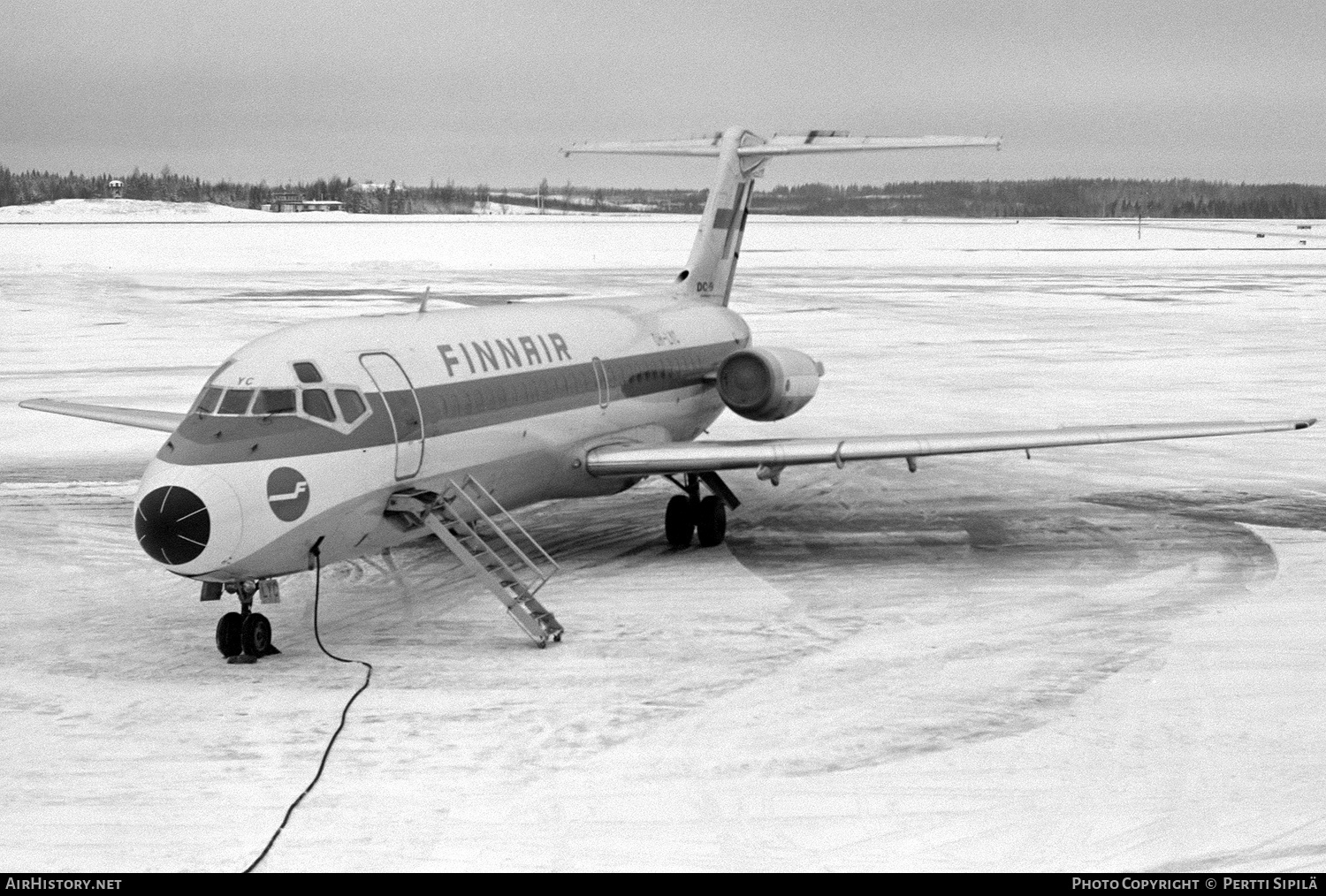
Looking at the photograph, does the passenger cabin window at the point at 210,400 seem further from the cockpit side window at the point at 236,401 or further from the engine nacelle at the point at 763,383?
the engine nacelle at the point at 763,383

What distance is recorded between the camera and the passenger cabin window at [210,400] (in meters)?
15.3

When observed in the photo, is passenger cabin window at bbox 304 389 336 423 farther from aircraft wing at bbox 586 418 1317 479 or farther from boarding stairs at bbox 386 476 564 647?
aircraft wing at bbox 586 418 1317 479

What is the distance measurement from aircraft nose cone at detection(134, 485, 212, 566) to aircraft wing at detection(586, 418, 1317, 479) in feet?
20.7

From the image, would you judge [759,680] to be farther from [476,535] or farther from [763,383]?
[763,383]

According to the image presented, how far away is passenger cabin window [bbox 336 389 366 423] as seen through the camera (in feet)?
51.9

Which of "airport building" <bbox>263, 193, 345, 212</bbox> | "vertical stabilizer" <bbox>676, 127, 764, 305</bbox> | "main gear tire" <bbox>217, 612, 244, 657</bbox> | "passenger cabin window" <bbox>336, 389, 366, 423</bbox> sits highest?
"vertical stabilizer" <bbox>676, 127, 764, 305</bbox>

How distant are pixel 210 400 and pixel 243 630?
2.22 metres

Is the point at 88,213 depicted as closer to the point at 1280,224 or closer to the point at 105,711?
the point at 1280,224

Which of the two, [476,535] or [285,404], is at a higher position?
[285,404]

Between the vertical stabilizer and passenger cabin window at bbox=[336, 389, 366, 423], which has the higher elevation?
the vertical stabilizer

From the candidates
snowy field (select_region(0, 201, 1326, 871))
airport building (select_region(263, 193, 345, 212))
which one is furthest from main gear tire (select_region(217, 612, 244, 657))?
airport building (select_region(263, 193, 345, 212))

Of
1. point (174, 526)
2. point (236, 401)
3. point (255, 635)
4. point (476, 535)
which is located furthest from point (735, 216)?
point (174, 526)

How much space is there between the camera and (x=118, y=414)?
876 inches

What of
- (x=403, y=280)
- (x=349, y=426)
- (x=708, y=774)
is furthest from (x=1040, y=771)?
(x=403, y=280)
